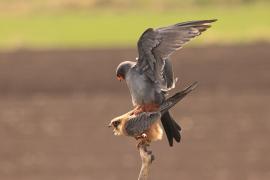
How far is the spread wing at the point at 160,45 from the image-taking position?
13.5ft

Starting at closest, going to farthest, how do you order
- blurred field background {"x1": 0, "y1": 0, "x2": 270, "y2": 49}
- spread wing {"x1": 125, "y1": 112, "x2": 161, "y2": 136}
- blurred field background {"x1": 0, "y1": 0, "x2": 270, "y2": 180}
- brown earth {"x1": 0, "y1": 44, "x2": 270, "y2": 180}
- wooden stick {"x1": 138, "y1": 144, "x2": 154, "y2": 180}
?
wooden stick {"x1": 138, "y1": 144, "x2": 154, "y2": 180} → spread wing {"x1": 125, "y1": 112, "x2": 161, "y2": 136} → brown earth {"x1": 0, "y1": 44, "x2": 270, "y2": 180} → blurred field background {"x1": 0, "y1": 0, "x2": 270, "y2": 180} → blurred field background {"x1": 0, "y1": 0, "x2": 270, "y2": 49}

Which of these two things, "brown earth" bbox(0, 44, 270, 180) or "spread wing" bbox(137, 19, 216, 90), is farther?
"brown earth" bbox(0, 44, 270, 180)

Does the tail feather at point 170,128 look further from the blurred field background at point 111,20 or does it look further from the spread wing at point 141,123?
the blurred field background at point 111,20

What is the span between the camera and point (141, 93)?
4219 millimetres

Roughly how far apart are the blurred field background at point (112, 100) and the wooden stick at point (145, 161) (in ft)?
30.5

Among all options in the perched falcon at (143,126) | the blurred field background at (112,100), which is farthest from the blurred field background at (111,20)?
the perched falcon at (143,126)

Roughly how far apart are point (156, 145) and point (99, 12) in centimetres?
2054

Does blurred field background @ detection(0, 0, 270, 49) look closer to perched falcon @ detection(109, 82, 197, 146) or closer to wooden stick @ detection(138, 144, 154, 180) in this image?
perched falcon @ detection(109, 82, 197, 146)

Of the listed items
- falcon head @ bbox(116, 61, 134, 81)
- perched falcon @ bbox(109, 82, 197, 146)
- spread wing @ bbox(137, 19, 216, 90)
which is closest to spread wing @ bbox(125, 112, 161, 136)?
perched falcon @ bbox(109, 82, 197, 146)

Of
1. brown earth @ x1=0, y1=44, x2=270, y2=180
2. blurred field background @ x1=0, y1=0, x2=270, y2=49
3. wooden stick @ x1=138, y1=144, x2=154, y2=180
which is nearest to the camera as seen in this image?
wooden stick @ x1=138, y1=144, x2=154, y2=180

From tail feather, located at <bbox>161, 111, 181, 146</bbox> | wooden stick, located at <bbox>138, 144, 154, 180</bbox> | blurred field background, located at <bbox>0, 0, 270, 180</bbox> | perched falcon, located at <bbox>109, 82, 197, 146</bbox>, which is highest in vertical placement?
perched falcon, located at <bbox>109, 82, 197, 146</bbox>

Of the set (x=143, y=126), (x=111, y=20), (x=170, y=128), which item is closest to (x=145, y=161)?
(x=143, y=126)

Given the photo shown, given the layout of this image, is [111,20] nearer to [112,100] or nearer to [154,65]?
[112,100]

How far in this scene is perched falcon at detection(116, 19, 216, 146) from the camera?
414cm
